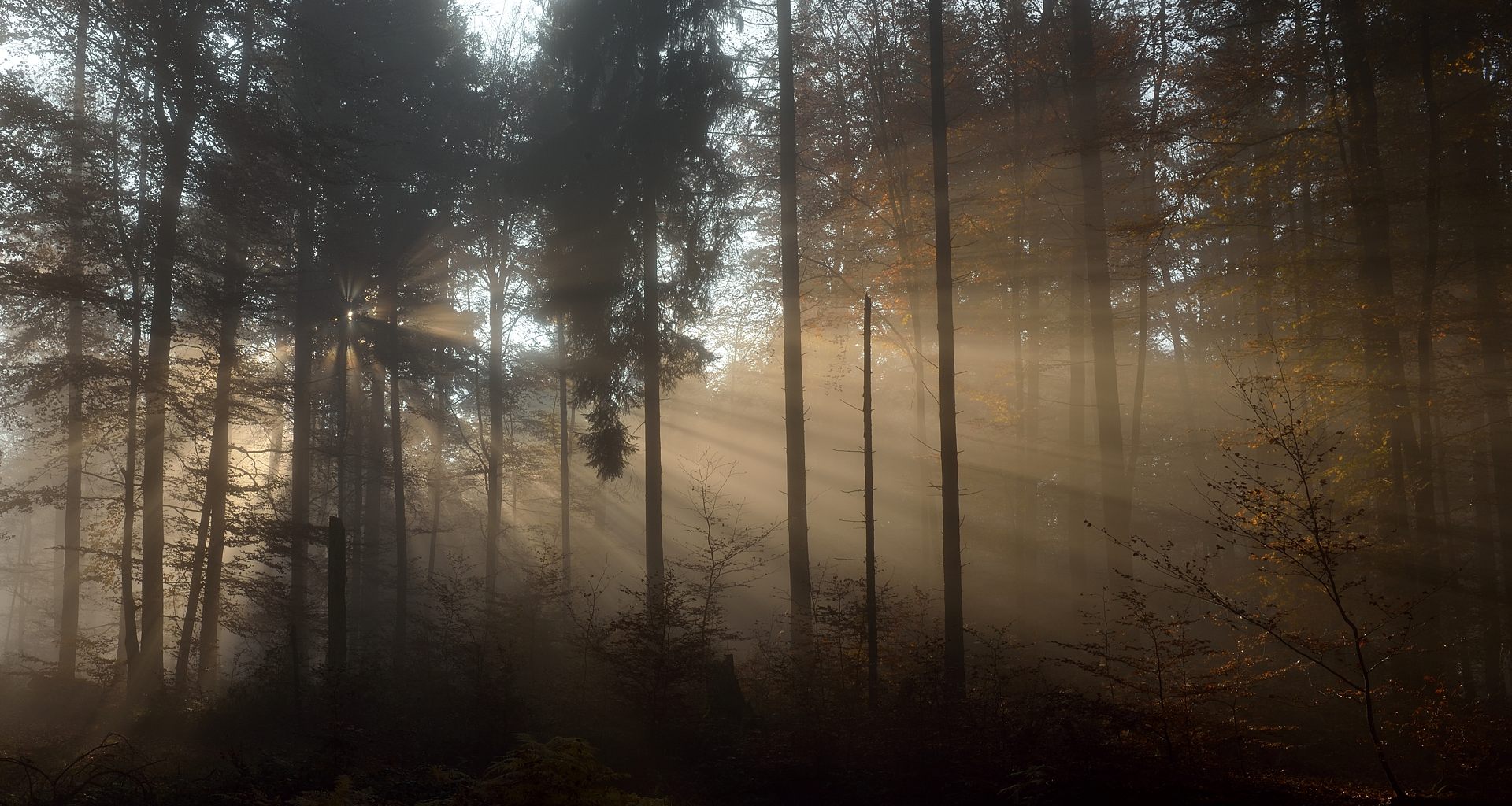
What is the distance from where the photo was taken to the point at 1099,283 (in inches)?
516

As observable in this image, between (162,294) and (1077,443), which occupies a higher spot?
(162,294)

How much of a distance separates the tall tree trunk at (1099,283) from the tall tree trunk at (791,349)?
4793 mm

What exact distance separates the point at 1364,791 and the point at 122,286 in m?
17.5

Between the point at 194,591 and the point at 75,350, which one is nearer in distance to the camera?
the point at 194,591

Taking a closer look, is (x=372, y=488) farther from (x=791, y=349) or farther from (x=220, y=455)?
(x=791, y=349)

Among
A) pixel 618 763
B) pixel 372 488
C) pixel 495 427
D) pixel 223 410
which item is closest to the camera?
pixel 618 763

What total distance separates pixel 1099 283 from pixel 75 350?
64.0 ft

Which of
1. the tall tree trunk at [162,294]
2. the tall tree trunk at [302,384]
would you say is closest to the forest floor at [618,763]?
the tall tree trunk at [162,294]

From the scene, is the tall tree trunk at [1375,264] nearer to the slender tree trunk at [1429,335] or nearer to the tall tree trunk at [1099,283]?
the slender tree trunk at [1429,335]

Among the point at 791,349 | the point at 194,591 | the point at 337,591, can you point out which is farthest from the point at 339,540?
the point at 791,349

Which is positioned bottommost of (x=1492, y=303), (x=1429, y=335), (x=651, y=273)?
(x=1429, y=335)

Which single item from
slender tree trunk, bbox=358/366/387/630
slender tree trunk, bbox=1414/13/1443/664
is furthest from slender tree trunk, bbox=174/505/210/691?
slender tree trunk, bbox=1414/13/1443/664

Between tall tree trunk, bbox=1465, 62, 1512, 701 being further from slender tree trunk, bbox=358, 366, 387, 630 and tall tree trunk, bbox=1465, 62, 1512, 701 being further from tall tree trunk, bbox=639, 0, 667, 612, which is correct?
slender tree trunk, bbox=358, 366, 387, 630

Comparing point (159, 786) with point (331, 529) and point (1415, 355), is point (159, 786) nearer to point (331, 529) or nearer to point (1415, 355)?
point (331, 529)
